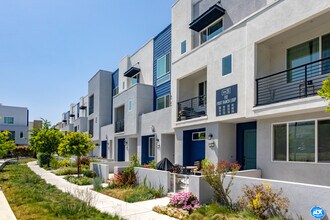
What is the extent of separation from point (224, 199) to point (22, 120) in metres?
63.9

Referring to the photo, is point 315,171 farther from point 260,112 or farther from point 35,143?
point 35,143

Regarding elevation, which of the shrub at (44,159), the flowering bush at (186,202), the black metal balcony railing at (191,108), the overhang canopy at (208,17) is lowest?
the shrub at (44,159)

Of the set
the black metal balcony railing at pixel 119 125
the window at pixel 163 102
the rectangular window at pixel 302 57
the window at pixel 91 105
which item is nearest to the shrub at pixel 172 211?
the rectangular window at pixel 302 57

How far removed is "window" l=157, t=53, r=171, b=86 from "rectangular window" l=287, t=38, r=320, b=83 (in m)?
10.4

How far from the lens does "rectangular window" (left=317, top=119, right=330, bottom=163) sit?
934cm

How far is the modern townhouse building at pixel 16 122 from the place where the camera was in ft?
194

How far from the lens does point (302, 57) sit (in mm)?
10945

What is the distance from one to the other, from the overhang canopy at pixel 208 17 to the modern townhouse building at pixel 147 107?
5256mm

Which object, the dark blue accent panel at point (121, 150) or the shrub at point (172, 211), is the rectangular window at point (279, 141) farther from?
the dark blue accent panel at point (121, 150)

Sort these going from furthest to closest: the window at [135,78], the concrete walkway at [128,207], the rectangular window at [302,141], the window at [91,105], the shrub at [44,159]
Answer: the window at [91,105], the shrub at [44,159], the window at [135,78], the rectangular window at [302,141], the concrete walkway at [128,207]

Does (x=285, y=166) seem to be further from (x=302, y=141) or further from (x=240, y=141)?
(x=240, y=141)

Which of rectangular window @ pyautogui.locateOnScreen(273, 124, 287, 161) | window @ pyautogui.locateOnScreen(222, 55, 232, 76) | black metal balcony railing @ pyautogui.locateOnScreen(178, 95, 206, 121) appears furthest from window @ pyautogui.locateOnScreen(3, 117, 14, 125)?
rectangular window @ pyautogui.locateOnScreen(273, 124, 287, 161)

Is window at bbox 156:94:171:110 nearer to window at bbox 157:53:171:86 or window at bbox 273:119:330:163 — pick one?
window at bbox 157:53:171:86

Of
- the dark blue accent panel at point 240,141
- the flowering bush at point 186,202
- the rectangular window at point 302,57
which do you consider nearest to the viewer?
the flowering bush at point 186,202
